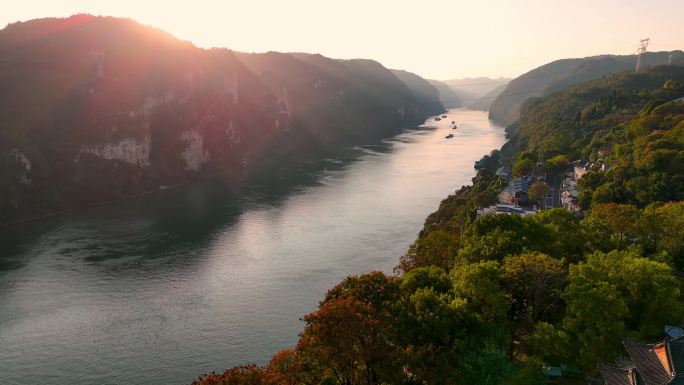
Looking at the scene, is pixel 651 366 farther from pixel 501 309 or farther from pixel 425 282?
pixel 425 282

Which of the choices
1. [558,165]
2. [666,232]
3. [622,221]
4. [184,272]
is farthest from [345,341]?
[558,165]

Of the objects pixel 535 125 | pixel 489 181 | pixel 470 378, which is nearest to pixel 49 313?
pixel 470 378

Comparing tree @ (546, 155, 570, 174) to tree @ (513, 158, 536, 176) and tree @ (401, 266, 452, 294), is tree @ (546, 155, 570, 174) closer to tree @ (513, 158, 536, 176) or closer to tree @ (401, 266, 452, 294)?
tree @ (513, 158, 536, 176)

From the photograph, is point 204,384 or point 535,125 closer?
point 204,384

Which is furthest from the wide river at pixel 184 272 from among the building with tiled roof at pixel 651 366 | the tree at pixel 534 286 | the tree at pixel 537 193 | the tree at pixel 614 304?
the building with tiled roof at pixel 651 366

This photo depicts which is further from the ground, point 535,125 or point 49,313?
point 535,125

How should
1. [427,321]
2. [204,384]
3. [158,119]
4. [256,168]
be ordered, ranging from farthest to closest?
[256,168]
[158,119]
[427,321]
[204,384]

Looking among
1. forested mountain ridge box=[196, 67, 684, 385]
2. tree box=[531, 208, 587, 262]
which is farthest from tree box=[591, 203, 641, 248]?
tree box=[531, 208, 587, 262]

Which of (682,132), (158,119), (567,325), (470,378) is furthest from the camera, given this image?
(158,119)

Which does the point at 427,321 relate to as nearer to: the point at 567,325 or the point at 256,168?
the point at 567,325
